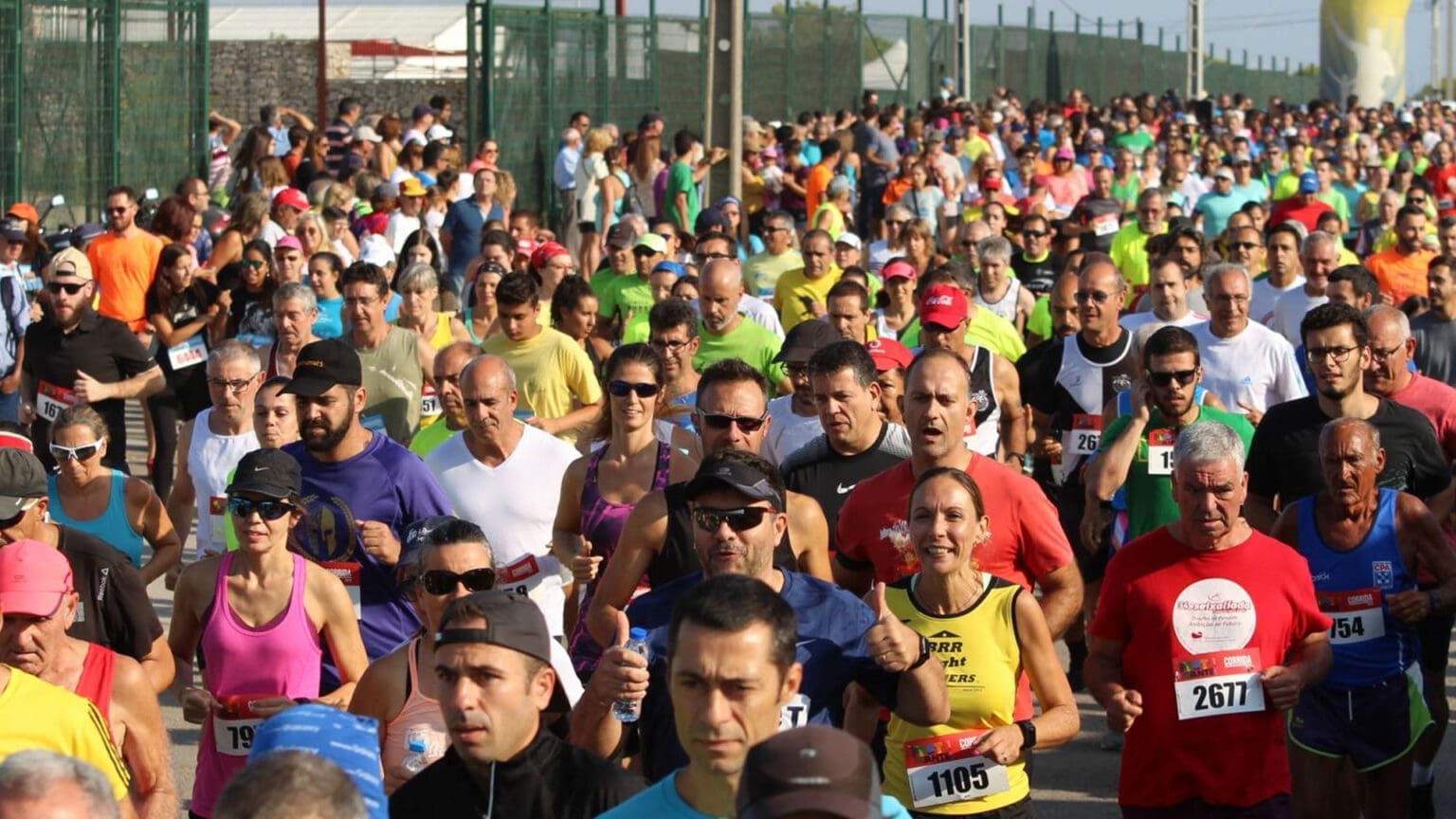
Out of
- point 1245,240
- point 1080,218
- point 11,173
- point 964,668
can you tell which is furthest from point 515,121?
point 964,668

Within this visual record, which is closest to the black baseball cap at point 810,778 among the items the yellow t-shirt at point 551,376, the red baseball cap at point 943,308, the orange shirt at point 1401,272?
the red baseball cap at point 943,308

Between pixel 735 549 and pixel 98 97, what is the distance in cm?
1822

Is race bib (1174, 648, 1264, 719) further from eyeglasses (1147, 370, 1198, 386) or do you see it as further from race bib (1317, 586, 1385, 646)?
eyeglasses (1147, 370, 1198, 386)

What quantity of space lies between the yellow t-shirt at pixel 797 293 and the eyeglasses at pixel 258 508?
740 cm

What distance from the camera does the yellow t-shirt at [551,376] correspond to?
9.94 meters

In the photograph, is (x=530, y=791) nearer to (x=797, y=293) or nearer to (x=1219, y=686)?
(x=1219, y=686)

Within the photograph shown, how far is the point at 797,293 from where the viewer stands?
13.6m

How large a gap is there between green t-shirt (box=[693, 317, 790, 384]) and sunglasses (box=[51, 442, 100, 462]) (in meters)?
2.98

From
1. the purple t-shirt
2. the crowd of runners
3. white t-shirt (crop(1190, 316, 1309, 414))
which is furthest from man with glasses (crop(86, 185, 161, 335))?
the purple t-shirt

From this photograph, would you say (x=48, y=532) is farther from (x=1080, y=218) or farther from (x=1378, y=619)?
(x=1080, y=218)

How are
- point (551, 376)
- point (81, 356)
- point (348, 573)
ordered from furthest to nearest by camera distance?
1. point (81, 356)
2. point (551, 376)
3. point (348, 573)

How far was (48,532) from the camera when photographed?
6.47 m

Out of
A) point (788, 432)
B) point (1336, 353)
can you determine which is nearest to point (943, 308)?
point (788, 432)

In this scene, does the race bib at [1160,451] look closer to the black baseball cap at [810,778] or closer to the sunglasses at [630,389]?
the sunglasses at [630,389]
